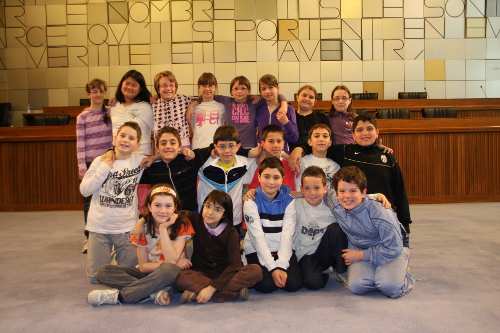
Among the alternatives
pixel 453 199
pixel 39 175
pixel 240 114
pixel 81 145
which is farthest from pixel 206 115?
pixel 453 199

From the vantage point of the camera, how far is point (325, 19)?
9.33 meters

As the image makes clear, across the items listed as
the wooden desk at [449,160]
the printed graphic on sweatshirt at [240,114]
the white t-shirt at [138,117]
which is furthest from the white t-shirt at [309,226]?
the wooden desk at [449,160]

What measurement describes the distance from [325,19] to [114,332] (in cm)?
865

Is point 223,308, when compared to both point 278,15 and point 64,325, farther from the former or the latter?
point 278,15

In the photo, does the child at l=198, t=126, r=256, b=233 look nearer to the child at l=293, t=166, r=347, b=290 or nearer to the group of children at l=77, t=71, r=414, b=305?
the group of children at l=77, t=71, r=414, b=305

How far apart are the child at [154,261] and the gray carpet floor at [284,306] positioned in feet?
0.22

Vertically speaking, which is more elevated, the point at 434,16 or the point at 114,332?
the point at 434,16

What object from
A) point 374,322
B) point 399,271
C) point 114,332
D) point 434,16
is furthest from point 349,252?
point 434,16

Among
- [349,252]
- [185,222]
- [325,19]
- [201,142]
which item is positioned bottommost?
[349,252]

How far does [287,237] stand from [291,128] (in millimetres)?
1061

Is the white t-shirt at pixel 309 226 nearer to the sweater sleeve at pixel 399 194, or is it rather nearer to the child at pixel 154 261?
the sweater sleeve at pixel 399 194

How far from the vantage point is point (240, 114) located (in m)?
3.66

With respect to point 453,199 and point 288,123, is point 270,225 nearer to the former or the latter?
point 288,123

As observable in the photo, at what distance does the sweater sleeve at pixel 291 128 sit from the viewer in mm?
3377
